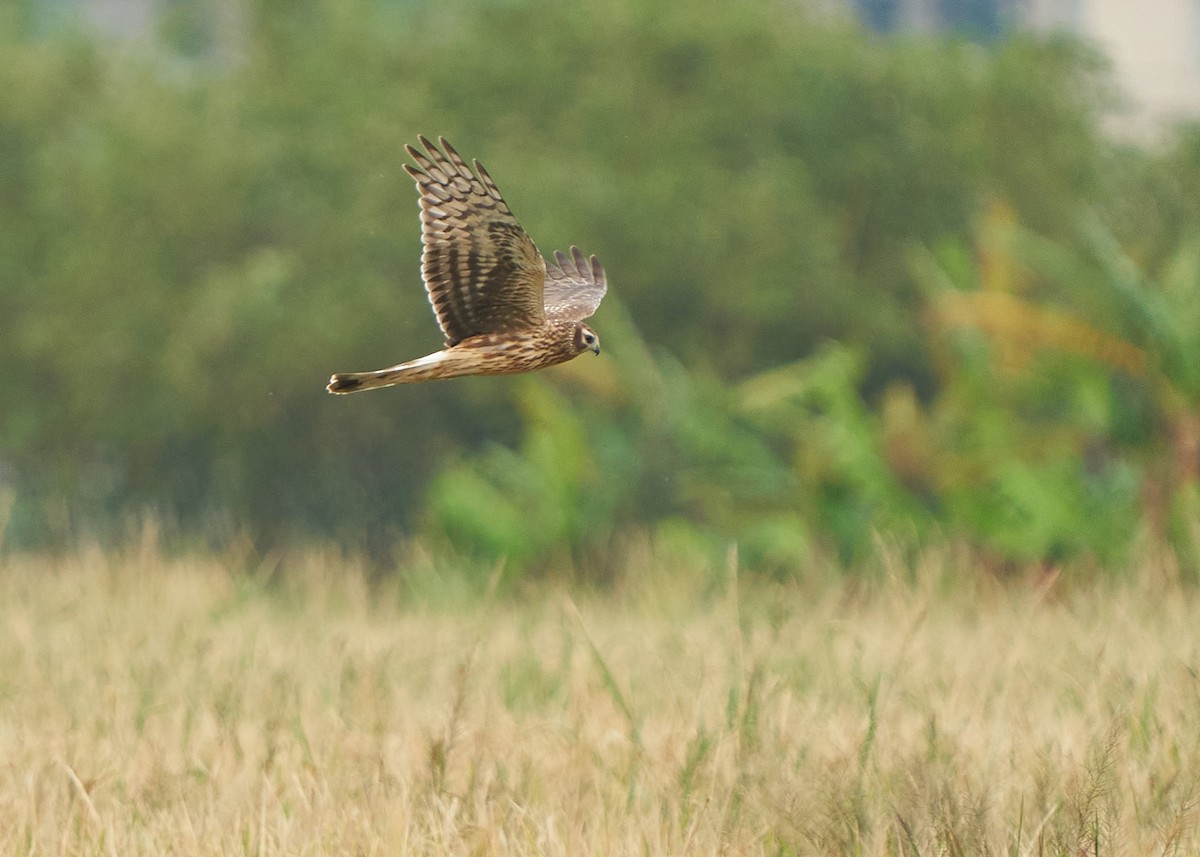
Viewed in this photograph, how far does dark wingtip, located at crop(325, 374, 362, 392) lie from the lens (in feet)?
15.6

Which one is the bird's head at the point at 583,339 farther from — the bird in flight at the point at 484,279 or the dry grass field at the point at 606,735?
the dry grass field at the point at 606,735

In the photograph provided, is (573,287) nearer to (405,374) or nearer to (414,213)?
(405,374)

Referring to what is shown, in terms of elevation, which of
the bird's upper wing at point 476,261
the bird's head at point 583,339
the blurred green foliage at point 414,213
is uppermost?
the bird's upper wing at point 476,261

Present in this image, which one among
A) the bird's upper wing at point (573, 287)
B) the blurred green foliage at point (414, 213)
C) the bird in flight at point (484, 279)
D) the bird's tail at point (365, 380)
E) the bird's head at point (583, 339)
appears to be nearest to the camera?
the bird's tail at point (365, 380)

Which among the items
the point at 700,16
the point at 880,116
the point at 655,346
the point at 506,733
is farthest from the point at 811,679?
the point at 880,116

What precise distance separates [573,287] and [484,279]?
116 centimetres

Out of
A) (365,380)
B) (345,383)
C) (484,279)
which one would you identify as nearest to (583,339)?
(484,279)

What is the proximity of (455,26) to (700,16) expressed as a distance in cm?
330

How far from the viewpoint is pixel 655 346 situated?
21250 mm

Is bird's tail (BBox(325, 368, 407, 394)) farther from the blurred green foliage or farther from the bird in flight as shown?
the blurred green foliage

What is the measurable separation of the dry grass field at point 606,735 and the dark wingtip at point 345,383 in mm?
887

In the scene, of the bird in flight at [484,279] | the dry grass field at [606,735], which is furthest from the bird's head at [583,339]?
the dry grass field at [606,735]

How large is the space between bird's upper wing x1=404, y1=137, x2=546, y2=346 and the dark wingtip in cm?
63

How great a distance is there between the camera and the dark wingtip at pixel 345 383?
4.76 meters
